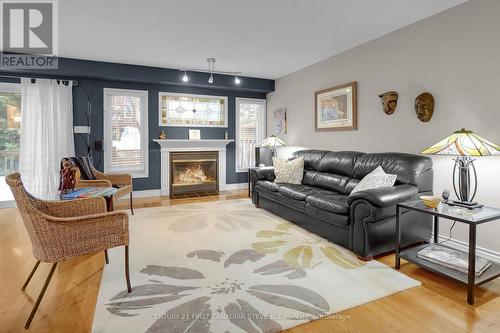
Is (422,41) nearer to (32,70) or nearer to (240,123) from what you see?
(240,123)

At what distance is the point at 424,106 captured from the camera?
3348 mm

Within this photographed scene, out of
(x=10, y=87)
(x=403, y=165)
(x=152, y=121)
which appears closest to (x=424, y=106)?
(x=403, y=165)

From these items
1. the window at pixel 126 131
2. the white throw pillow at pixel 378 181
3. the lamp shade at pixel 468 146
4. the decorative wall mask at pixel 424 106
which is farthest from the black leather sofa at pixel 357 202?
the window at pixel 126 131

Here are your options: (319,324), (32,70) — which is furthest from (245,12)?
(32,70)

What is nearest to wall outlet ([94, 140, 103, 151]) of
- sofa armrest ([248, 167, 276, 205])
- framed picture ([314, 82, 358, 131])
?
sofa armrest ([248, 167, 276, 205])

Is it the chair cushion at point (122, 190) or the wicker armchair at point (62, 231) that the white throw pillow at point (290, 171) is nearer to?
the chair cushion at point (122, 190)

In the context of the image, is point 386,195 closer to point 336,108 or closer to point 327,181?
point 327,181

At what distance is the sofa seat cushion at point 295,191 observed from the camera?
371 centimetres

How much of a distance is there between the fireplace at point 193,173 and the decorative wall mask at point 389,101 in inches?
149

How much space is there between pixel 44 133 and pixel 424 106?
233 inches

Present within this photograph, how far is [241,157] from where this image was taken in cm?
696

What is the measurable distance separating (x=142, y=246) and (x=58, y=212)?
3.30 ft

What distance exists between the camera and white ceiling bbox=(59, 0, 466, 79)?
10.0 feet

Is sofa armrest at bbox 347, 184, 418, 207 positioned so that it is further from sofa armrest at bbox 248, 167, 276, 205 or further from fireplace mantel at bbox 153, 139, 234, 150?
fireplace mantel at bbox 153, 139, 234, 150
